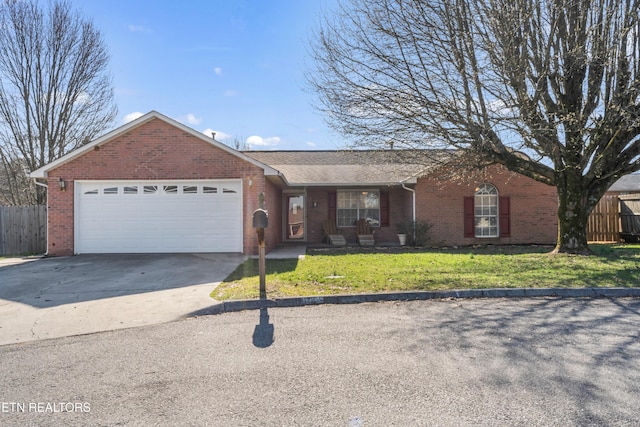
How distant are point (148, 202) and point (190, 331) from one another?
8.29m

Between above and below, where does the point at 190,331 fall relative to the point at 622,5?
below

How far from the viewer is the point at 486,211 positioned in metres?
15.3

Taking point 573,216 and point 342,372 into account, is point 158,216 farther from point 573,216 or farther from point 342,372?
point 573,216

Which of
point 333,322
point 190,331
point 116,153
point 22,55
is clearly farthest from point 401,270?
point 22,55

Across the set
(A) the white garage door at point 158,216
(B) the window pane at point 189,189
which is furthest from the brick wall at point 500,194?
(B) the window pane at point 189,189

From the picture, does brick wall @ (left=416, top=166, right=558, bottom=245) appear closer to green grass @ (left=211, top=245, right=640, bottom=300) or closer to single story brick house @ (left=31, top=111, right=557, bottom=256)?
single story brick house @ (left=31, top=111, right=557, bottom=256)

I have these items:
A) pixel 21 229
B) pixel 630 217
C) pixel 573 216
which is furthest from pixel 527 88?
pixel 21 229

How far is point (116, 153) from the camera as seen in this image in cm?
1180

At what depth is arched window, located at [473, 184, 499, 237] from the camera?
15234 millimetres

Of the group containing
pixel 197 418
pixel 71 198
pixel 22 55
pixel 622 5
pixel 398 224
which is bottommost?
pixel 197 418

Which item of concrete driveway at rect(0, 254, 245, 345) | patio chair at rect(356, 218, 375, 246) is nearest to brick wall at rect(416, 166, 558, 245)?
patio chair at rect(356, 218, 375, 246)

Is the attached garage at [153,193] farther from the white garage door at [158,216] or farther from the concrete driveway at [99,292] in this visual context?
Result: the concrete driveway at [99,292]

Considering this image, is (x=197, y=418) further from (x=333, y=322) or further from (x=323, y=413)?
(x=333, y=322)

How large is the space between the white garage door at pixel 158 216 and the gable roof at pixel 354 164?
3.55 metres
